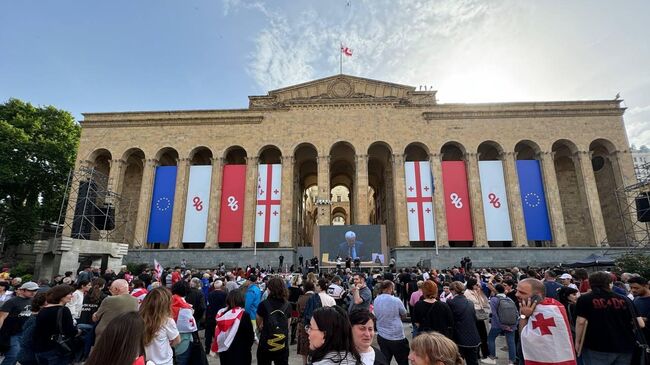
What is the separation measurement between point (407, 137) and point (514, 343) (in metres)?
21.7

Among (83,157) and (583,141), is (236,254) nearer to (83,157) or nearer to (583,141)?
(83,157)

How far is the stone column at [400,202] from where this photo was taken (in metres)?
24.5

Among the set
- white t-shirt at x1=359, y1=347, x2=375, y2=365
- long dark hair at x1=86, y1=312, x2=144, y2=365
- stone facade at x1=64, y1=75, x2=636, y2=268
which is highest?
stone facade at x1=64, y1=75, x2=636, y2=268

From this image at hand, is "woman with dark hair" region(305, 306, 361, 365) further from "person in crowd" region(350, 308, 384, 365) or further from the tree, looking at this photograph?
the tree

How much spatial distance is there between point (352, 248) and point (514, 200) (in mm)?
12904

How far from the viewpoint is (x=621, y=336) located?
3.85m

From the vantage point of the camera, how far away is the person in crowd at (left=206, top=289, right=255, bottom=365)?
424 centimetres

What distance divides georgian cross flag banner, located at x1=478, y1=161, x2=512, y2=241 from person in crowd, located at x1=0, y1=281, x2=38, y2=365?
25.1 meters

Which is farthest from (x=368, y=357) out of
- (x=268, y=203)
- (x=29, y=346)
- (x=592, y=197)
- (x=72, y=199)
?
(x=72, y=199)

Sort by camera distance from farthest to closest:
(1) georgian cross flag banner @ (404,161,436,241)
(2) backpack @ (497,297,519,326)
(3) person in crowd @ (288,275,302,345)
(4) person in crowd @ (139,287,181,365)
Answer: (1) georgian cross flag banner @ (404,161,436,241), (3) person in crowd @ (288,275,302,345), (2) backpack @ (497,297,519,326), (4) person in crowd @ (139,287,181,365)

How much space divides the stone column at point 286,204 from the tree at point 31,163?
64.9ft

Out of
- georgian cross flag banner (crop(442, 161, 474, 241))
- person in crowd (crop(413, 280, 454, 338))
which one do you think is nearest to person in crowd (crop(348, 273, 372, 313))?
person in crowd (crop(413, 280, 454, 338))

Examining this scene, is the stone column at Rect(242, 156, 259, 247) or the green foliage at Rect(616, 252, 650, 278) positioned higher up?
the stone column at Rect(242, 156, 259, 247)

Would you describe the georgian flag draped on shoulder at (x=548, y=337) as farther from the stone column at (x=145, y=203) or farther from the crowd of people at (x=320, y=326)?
the stone column at (x=145, y=203)
